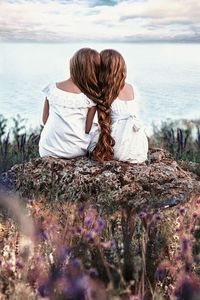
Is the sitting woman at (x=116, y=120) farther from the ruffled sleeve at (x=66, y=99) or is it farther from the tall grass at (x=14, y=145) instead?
the tall grass at (x=14, y=145)

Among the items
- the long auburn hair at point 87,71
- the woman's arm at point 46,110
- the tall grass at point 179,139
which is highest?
the long auburn hair at point 87,71

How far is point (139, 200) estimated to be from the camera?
4062 millimetres

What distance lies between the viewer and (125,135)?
444cm

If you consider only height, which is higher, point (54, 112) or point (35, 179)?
point (54, 112)

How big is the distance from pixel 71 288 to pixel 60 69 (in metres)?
3.45

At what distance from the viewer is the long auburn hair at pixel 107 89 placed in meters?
4.35

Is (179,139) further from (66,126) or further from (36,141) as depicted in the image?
(36,141)

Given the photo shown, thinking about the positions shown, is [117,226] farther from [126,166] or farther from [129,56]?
[129,56]

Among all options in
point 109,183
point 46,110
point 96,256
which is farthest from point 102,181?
point 96,256

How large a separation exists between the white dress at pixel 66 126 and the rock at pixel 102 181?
0.13 m

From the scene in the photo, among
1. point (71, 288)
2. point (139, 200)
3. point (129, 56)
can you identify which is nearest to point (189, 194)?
point (139, 200)

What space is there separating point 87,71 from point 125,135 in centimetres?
44

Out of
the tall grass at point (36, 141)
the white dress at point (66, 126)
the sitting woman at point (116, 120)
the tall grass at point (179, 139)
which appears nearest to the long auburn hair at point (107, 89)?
the sitting woman at point (116, 120)

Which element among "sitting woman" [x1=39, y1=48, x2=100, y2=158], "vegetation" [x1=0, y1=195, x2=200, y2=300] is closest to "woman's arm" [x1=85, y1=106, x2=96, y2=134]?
"sitting woman" [x1=39, y1=48, x2=100, y2=158]
